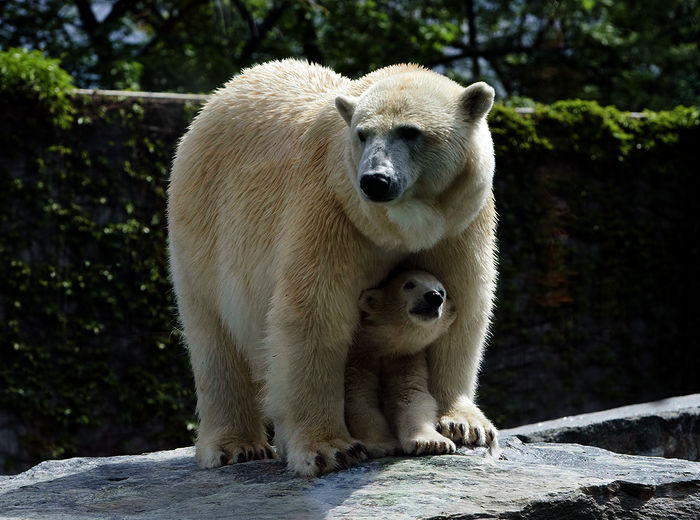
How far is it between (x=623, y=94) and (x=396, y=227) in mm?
11155

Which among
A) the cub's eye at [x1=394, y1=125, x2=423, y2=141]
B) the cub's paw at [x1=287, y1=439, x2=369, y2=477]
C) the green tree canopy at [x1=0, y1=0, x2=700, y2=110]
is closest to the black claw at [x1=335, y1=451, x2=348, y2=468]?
the cub's paw at [x1=287, y1=439, x2=369, y2=477]

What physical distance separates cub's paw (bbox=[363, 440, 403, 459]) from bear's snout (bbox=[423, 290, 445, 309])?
69cm

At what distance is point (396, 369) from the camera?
456 cm

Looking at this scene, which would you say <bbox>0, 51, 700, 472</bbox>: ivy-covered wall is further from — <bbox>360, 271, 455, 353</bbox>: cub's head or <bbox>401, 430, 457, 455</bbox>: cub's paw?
<bbox>401, 430, 457, 455</bbox>: cub's paw

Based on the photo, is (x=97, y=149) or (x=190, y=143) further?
(x=97, y=149)

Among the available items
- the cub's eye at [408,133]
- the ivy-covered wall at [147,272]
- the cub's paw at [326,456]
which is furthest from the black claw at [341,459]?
the ivy-covered wall at [147,272]

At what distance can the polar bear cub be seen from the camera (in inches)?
167

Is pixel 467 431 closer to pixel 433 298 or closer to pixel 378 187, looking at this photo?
pixel 433 298

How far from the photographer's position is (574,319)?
10.5 metres

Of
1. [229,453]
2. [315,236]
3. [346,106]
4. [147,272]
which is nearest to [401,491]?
[315,236]

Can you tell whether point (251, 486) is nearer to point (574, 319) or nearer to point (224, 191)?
point (224, 191)

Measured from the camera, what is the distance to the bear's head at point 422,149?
398 cm

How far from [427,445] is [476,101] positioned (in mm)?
1501

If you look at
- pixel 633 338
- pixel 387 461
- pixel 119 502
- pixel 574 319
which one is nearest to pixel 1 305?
pixel 119 502
